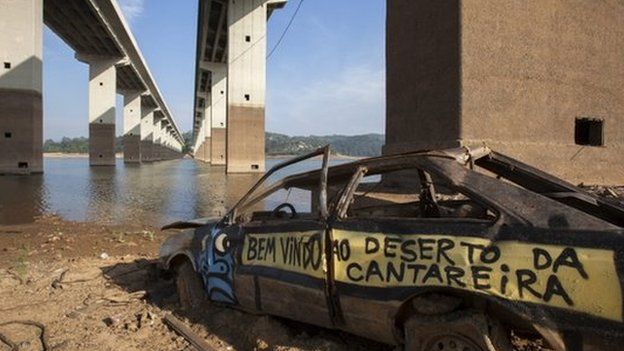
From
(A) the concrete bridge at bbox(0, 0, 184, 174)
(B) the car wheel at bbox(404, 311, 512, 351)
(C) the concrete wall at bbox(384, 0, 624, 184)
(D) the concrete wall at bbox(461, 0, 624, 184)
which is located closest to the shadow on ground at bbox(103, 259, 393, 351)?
(B) the car wheel at bbox(404, 311, 512, 351)

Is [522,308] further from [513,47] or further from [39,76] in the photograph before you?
[39,76]

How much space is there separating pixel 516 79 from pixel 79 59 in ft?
174

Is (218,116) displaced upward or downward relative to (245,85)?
downward

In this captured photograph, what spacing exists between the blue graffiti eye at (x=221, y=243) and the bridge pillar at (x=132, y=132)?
67.0 metres

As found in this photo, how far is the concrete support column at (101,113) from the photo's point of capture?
49469 mm

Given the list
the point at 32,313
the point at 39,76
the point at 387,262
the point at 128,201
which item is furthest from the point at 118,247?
the point at 39,76

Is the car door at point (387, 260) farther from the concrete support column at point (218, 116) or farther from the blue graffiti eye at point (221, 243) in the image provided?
the concrete support column at point (218, 116)

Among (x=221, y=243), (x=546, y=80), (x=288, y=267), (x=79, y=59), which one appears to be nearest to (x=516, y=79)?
(x=546, y=80)

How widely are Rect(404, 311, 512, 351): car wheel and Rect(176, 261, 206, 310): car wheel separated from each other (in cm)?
232

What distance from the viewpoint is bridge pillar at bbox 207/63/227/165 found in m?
53.6

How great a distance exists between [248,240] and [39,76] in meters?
31.1

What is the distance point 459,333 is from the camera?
2666 millimetres

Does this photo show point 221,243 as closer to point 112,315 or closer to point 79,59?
point 112,315

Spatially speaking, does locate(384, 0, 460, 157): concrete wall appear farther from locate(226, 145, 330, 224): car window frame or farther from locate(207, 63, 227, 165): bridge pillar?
locate(207, 63, 227, 165): bridge pillar
